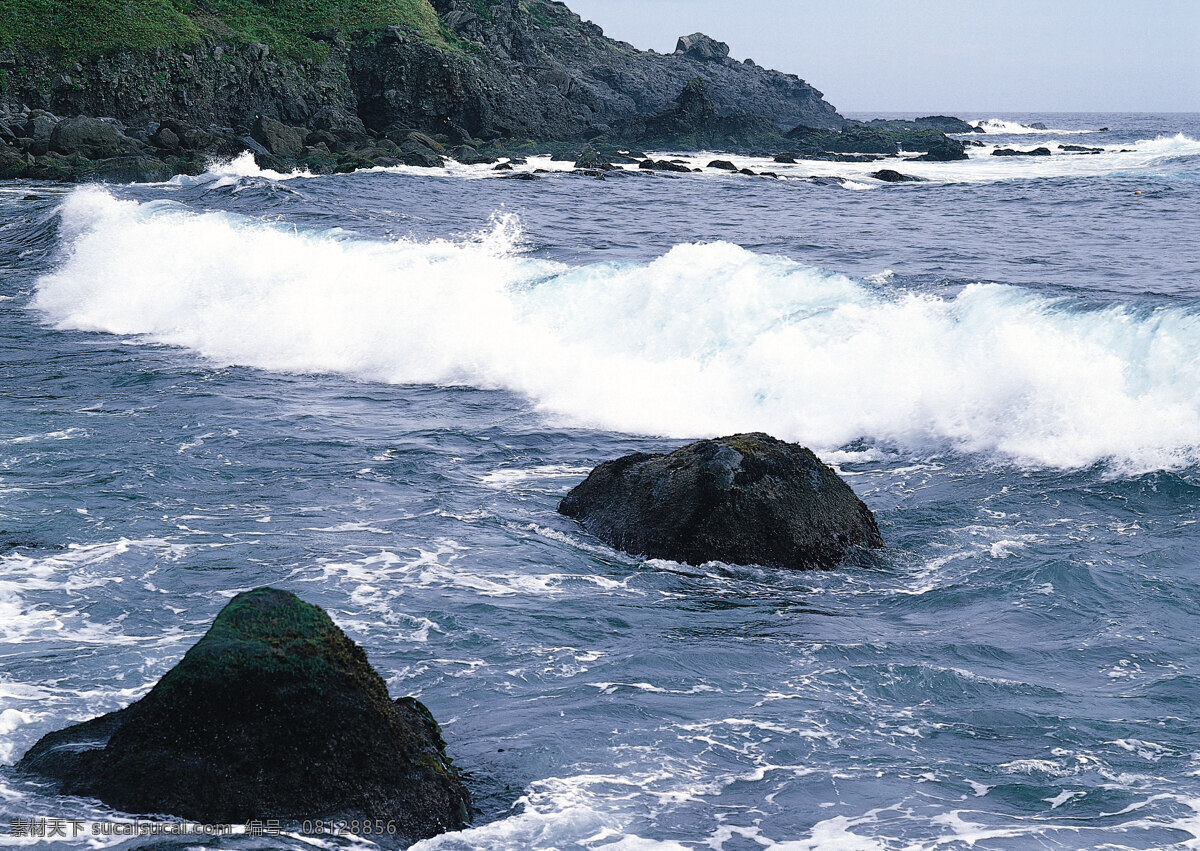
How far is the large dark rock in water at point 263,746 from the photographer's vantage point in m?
4.20

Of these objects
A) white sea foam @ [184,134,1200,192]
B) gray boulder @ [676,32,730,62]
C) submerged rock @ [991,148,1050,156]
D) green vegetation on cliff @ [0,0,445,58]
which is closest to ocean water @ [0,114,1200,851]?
white sea foam @ [184,134,1200,192]

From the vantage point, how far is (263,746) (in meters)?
4.23

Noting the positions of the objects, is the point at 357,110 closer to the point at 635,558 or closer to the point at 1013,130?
the point at 635,558

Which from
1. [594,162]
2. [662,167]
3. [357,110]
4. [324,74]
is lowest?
[662,167]

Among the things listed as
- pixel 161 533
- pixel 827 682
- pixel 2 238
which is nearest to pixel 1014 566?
pixel 827 682

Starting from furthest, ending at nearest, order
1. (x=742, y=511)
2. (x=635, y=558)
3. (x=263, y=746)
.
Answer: (x=635, y=558) < (x=742, y=511) < (x=263, y=746)

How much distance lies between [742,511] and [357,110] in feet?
162

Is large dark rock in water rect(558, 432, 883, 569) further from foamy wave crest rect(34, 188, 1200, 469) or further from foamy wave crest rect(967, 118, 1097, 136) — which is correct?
foamy wave crest rect(967, 118, 1097, 136)

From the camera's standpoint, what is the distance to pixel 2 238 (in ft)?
78.3

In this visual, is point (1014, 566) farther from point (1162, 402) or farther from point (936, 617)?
point (1162, 402)

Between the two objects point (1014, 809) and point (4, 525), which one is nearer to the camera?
point (1014, 809)

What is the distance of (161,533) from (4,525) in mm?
1107

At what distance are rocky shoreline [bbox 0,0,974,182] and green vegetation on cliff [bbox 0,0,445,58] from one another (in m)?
0.65

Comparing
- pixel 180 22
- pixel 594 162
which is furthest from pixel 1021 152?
pixel 180 22
